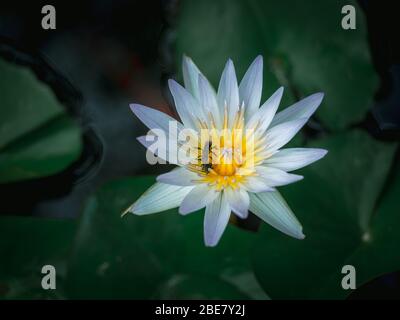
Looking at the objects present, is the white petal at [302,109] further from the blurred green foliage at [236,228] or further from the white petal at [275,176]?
the blurred green foliage at [236,228]

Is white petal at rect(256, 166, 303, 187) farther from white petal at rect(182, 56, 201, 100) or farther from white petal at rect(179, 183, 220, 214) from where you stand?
white petal at rect(182, 56, 201, 100)

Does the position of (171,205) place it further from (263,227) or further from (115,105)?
(115,105)

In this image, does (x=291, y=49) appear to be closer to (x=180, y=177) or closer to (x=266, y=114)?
(x=266, y=114)

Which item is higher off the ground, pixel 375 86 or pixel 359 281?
pixel 375 86

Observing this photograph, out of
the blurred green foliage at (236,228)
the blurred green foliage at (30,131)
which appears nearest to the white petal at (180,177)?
the blurred green foliage at (236,228)

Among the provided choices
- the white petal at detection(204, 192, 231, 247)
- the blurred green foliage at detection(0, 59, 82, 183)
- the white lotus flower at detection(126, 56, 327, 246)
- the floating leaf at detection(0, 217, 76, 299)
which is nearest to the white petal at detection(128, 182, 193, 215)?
the white lotus flower at detection(126, 56, 327, 246)

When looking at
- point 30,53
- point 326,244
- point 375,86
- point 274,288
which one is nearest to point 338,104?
point 375,86
